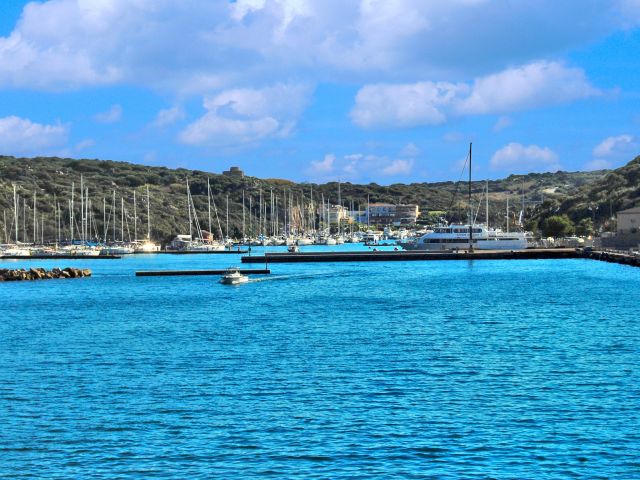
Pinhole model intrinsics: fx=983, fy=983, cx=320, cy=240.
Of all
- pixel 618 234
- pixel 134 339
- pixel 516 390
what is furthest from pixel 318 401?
pixel 618 234

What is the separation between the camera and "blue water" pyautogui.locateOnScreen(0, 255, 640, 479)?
21562 mm

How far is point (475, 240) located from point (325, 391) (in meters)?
108

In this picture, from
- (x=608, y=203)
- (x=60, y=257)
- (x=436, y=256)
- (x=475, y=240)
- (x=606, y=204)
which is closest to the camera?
(x=436, y=256)

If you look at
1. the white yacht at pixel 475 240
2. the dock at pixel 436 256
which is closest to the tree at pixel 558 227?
the white yacht at pixel 475 240

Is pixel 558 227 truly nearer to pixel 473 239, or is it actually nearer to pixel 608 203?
pixel 608 203

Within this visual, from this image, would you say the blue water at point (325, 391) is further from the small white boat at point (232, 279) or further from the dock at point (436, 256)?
the dock at point (436, 256)

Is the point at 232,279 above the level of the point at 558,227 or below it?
below

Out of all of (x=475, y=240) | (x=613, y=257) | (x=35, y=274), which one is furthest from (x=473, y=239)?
(x=35, y=274)

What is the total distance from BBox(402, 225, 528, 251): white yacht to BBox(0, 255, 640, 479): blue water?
244 ft

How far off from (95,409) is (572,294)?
46.1 m

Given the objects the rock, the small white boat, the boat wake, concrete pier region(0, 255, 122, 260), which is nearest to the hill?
the boat wake

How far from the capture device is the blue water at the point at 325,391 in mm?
21562

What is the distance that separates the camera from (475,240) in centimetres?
13525

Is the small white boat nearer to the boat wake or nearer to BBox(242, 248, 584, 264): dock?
the boat wake
